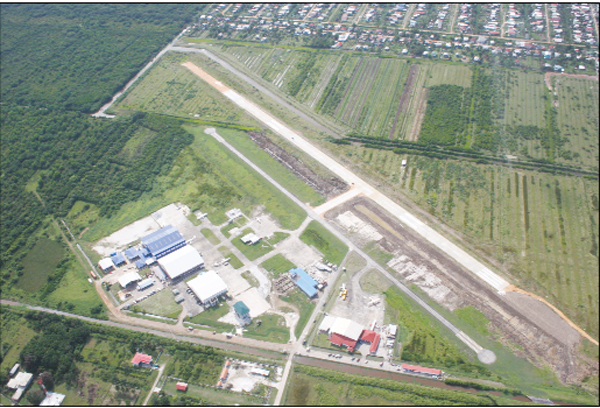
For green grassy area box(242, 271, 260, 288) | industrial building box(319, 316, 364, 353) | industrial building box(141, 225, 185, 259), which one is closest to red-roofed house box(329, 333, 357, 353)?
industrial building box(319, 316, 364, 353)

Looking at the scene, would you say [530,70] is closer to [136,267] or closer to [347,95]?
[347,95]

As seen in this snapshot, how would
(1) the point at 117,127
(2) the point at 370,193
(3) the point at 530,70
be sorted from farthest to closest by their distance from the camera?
1. (3) the point at 530,70
2. (1) the point at 117,127
3. (2) the point at 370,193

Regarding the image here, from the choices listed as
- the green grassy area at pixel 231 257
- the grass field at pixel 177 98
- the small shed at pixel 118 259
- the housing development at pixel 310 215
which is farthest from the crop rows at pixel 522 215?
the small shed at pixel 118 259

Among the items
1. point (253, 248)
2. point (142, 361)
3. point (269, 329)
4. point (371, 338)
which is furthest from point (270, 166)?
point (142, 361)

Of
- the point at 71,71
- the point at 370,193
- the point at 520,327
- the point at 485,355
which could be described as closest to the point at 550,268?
the point at 520,327

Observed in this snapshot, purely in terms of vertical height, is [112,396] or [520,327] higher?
[112,396]

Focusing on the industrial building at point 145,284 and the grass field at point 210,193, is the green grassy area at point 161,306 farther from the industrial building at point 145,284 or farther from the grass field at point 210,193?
the grass field at point 210,193

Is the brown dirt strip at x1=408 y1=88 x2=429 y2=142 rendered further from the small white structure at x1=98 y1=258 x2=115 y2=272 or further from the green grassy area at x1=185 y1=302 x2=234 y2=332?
the small white structure at x1=98 y1=258 x2=115 y2=272
